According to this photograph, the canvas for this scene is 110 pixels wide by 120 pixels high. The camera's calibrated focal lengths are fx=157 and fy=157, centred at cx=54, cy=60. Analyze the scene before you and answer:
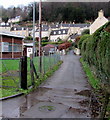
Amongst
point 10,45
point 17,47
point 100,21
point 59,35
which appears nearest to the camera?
point 10,45

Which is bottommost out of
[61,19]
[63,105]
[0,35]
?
[63,105]

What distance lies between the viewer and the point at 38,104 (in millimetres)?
5191

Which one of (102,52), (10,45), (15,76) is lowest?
(15,76)

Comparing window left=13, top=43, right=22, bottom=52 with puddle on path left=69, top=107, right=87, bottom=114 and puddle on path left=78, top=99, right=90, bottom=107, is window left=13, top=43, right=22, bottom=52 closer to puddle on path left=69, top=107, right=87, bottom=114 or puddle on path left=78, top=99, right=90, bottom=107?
puddle on path left=78, top=99, right=90, bottom=107

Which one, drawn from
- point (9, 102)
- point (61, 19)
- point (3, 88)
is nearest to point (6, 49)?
point (3, 88)

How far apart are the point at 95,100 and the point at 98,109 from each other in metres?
0.96

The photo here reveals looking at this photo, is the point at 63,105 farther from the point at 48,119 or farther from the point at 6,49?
the point at 6,49

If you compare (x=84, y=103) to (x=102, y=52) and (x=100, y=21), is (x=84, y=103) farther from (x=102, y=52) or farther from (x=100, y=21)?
(x=100, y=21)

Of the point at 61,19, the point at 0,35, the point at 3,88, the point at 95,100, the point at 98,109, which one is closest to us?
the point at 98,109

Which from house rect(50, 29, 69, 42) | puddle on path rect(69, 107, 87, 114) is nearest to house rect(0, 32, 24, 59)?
puddle on path rect(69, 107, 87, 114)

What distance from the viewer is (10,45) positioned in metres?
23.0

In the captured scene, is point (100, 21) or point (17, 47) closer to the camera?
point (17, 47)

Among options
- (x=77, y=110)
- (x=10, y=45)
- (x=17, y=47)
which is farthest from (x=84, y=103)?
(x=17, y=47)

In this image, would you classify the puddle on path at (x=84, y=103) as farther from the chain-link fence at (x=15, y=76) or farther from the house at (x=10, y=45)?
the house at (x=10, y=45)
